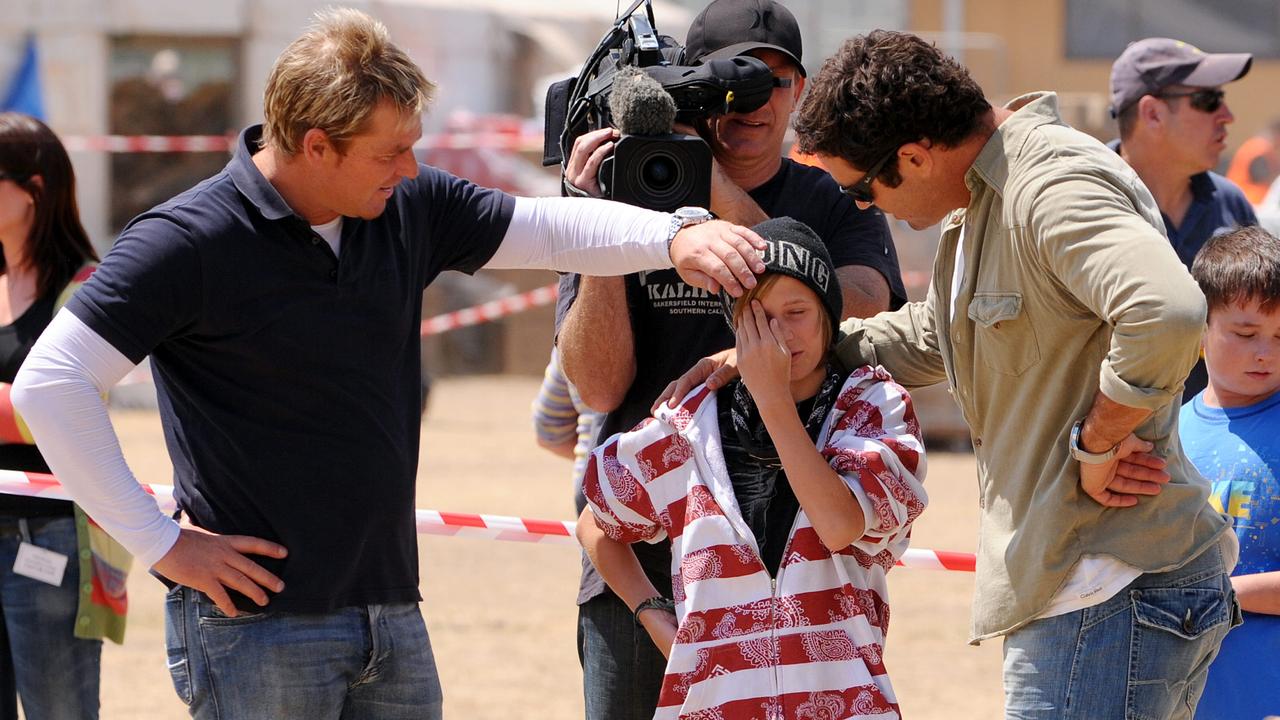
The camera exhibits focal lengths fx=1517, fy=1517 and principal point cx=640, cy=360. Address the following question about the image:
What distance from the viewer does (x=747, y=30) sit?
3.30 m

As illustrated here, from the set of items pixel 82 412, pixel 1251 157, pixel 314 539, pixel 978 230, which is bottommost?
pixel 1251 157

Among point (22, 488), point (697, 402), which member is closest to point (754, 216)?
point (697, 402)

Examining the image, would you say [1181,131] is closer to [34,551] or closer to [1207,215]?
[1207,215]

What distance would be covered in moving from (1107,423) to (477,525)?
212 centimetres

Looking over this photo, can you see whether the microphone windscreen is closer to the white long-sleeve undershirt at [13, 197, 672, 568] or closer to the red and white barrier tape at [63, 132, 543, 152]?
the white long-sleeve undershirt at [13, 197, 672, 568]

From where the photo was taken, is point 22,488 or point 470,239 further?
point 22,488

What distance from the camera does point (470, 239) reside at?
3027 millimetres

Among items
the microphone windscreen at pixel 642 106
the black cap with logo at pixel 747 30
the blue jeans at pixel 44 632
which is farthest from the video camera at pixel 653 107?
the blue jeans at pixel 44 632

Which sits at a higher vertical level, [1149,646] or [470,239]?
[470,239]

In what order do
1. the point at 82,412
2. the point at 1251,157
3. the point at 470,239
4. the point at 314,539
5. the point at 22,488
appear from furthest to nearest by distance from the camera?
1. the point at 1251,157
2. the point at 22,488
3. the point at 470,239
4. the point at 314,539
5. the point at 82,412

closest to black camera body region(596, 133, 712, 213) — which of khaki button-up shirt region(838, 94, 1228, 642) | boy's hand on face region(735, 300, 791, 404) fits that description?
boy's hand on face region(735, 300, 791, 404)

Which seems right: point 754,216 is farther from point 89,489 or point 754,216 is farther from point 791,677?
point 89,489

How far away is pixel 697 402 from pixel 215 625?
0.95 meters

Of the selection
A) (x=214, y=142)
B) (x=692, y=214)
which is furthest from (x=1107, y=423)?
(x=214, y=142)
